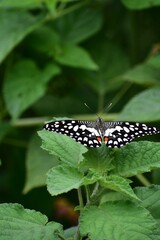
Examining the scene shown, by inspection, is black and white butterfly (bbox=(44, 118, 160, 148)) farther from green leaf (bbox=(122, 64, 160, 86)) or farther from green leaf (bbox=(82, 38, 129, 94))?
green leaf (bbox=(82, 38, 129, 94))

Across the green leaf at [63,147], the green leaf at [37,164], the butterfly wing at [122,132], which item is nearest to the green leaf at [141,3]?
the green leaf at [37,164]

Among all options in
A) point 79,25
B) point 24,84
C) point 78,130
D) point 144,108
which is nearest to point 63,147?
point 78,130

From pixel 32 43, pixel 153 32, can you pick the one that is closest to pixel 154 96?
pixel 32 43

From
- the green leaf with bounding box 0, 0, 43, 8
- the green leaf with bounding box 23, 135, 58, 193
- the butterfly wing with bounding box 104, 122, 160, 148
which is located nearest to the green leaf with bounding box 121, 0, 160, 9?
the green leaf with bounding box 0, 0, 43, 8

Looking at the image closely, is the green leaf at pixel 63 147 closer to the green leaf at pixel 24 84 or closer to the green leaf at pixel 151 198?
the green leaf at pixel 151 198

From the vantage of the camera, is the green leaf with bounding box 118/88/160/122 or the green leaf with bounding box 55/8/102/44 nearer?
the green leaf with bounding box 118/88/160/122

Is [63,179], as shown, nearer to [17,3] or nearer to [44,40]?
[17,3]

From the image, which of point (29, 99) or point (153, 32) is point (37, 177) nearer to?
point (29, 99)
